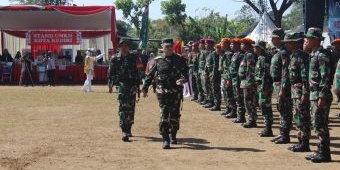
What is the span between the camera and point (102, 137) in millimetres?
10977

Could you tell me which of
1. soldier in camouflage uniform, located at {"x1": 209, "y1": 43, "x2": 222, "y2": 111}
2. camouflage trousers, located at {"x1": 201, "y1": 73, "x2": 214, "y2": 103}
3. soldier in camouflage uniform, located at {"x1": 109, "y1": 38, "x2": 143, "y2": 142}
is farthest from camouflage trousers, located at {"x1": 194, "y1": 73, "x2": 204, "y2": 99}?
soldier in camouflage uniform, located at {"x1": 109, "y1": 38, "x2": 143, "y2": 142}

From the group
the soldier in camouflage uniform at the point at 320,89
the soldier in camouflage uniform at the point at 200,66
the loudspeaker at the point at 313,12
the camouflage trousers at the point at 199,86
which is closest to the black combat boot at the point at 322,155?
the soldier in camouflage uniform at the point at 320,89

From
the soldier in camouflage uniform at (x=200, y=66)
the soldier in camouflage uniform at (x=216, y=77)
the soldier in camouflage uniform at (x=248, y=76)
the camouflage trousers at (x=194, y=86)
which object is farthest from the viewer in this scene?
the camouflage trousers at (x=194, y=86)

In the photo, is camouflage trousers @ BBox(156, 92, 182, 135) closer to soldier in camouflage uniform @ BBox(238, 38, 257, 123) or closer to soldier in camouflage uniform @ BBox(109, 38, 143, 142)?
soldier in camouflage uniform @ BBox(109, 38, 143, 142)

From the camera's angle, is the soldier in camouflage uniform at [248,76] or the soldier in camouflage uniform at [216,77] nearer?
the soldier in camouflage uniform at [248,76]

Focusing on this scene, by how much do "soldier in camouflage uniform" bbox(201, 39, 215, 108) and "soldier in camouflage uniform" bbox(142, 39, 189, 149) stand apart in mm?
5693

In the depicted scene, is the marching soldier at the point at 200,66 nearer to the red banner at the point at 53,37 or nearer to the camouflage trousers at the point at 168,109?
the camouflage trousers at the point at 168,109

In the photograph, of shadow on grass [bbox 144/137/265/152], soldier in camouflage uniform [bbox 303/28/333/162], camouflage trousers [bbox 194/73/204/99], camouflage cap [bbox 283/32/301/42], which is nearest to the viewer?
soldier in camouflage uniform [bbox 303/28/333/162]

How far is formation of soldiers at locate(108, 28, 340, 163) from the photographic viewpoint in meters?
8.05

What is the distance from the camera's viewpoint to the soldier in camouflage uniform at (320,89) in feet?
25.7

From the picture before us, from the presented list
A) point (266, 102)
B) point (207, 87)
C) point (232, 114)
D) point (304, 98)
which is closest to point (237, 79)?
point (232, 114)

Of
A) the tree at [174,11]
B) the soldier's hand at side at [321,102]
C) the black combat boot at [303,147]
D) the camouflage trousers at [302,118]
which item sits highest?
the tree at [174,11]

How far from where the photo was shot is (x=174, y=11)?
2375 inches

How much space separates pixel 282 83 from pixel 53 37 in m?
21.5
